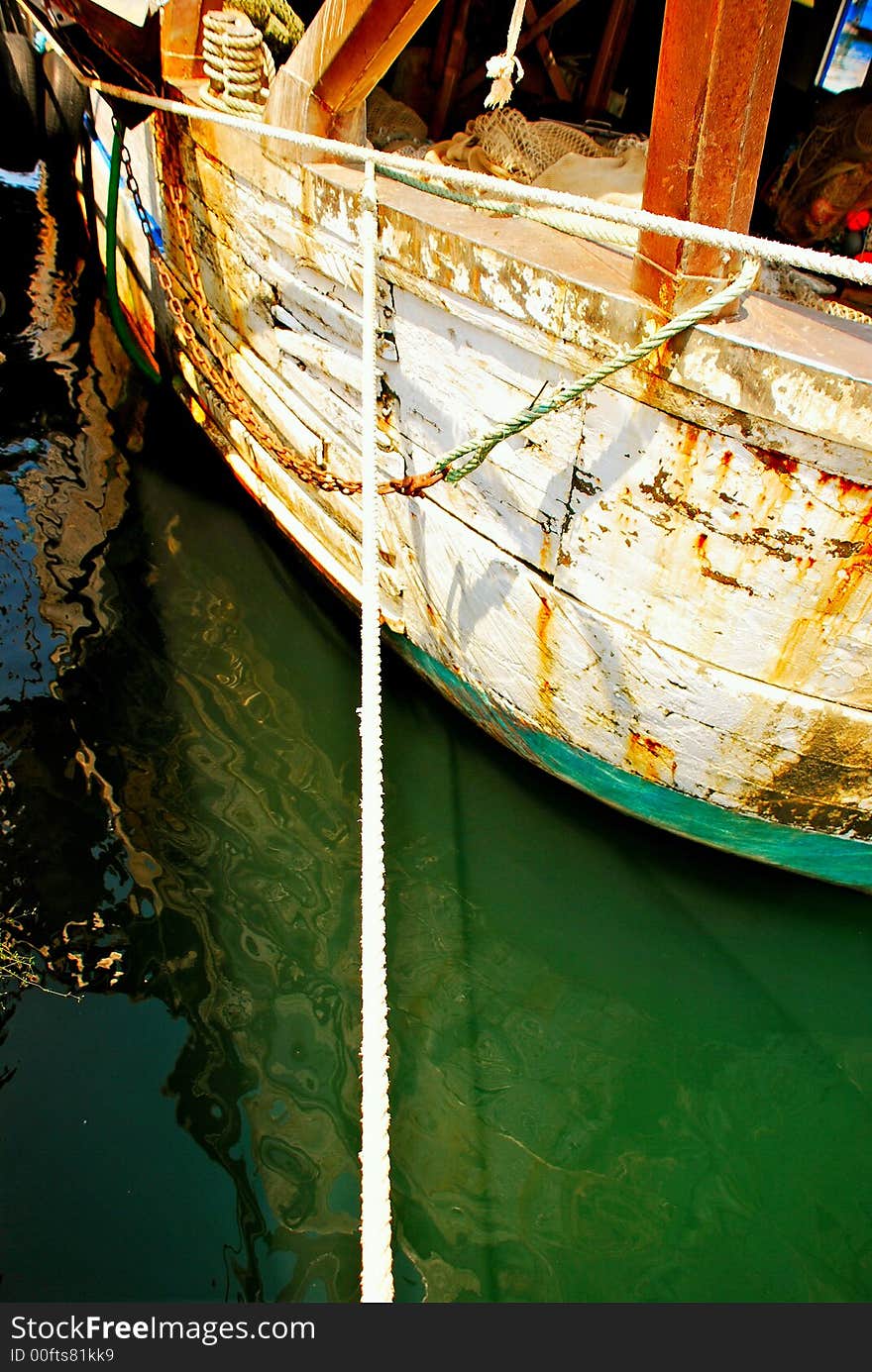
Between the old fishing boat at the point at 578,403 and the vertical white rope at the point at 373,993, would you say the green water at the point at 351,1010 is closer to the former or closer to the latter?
the old fishing boat at the point at 578,403

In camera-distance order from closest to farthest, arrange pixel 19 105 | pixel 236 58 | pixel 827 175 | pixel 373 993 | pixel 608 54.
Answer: pixel 373 993, pixel 236 58, pixel 827 175, pixel 608 54, pixel 19 105

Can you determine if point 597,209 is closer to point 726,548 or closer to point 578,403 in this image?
point 578,403

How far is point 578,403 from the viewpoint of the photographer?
7.64 ft

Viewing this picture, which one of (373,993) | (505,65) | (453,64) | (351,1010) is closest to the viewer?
(373,993)

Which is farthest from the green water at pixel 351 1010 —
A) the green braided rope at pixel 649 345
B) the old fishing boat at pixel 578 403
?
the green braided rope at pixel 649 345

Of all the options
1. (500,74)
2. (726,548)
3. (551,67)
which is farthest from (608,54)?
(726,548)

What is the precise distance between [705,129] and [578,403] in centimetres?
67

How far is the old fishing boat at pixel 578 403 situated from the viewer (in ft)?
6.48

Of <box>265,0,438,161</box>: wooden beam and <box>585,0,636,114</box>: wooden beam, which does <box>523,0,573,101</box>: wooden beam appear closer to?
<box>585,0,636,114</box>: wooden beam

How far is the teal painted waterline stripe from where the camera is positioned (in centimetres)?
273

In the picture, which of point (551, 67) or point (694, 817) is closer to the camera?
point (694, 817)

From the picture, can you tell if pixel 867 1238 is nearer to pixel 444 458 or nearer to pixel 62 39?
pixel 444 458

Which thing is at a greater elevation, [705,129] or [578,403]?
[705,129]

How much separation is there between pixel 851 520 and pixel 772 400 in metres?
0.35
